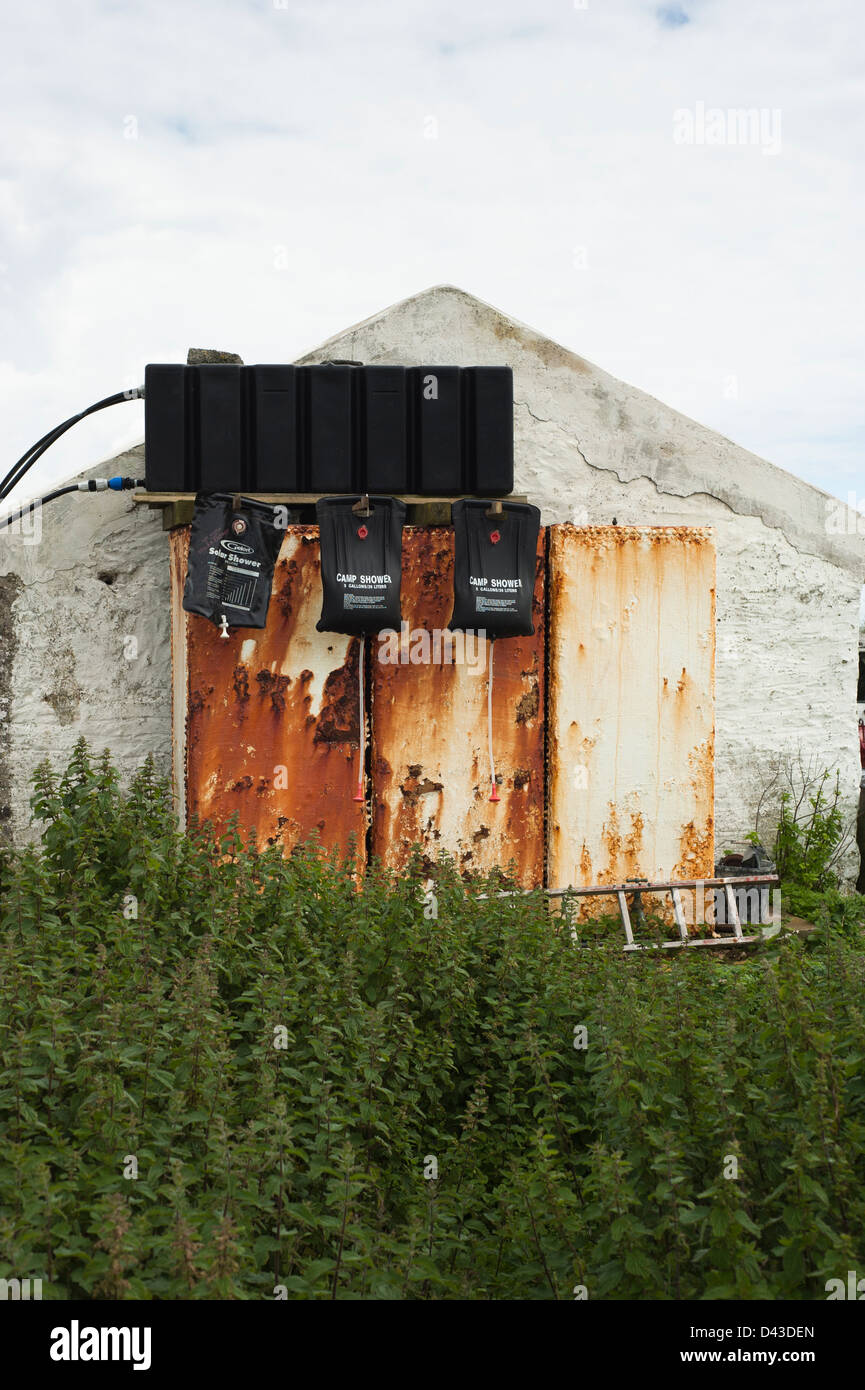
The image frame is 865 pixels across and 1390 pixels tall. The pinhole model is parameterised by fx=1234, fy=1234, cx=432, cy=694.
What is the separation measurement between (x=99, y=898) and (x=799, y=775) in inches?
191

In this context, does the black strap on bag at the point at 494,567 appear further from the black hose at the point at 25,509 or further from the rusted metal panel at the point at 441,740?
the black hose at the point at 25,509

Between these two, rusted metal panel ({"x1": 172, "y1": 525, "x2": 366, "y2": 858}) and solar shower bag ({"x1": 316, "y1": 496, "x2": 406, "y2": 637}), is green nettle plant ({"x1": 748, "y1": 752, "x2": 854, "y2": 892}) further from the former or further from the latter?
solar shower bag ({"x1": 316, "y1": 496, "x2": 406, "y2": 637})

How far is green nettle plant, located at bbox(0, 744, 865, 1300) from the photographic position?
251cm

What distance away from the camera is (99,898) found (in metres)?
4.29

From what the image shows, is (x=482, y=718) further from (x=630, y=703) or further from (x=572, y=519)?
(x=572, y=519)

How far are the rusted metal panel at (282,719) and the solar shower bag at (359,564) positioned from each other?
0.17 m

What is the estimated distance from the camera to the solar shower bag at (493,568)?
234 inches

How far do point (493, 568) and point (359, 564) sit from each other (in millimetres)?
656

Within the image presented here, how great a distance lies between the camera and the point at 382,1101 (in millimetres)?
3537

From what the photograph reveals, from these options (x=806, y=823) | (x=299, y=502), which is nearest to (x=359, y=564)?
(x=299, y=502)

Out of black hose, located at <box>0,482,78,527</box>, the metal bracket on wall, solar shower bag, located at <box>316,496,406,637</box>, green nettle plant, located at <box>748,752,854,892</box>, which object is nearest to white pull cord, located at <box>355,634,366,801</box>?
solar shower bag, located at <box>316,496,406,637</box>

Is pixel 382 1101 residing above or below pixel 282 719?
below

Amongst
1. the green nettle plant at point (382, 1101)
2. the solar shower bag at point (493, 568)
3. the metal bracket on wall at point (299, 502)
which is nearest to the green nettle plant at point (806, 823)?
the solar shower bag at point (493, 568)

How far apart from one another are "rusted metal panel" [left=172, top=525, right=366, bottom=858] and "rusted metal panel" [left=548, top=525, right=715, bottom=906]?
1080mm
